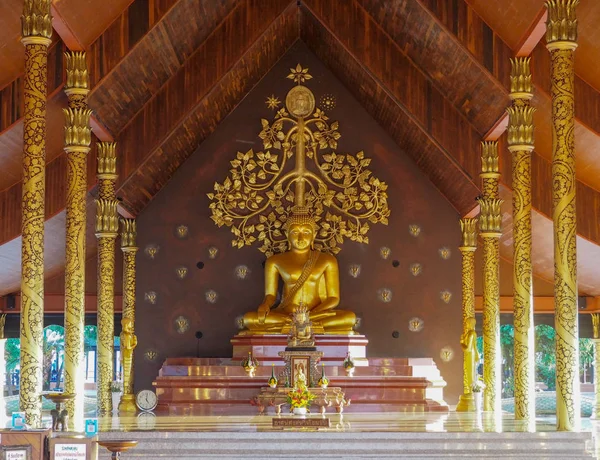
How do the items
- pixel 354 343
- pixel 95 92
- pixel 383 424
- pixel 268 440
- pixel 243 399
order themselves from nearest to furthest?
pixel 268 440, pixel 383 424, pixel 95 92, pixel 243 399, pixel 354 343

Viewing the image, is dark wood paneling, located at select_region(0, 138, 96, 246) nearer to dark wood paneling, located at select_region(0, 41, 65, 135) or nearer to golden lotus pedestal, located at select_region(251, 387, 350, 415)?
dark wood paneling, located at select_region(0, 41, 65, 135)

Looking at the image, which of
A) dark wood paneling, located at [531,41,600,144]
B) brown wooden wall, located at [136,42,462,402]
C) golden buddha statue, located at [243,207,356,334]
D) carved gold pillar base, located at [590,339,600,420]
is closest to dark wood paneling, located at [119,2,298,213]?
brown wooden wall, located at [136,42,462,402]

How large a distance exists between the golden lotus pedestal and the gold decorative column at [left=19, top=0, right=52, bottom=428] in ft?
13.3

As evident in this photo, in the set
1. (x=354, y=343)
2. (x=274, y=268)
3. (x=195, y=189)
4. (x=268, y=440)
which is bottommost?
(x=268, y=440)

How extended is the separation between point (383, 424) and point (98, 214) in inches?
227

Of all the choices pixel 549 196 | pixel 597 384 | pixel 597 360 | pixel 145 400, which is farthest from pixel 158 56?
pixel 597 384

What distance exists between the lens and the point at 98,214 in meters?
16.1

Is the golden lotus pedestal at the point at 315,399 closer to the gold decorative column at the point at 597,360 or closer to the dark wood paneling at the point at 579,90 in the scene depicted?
the dark wood paneling at the point at 579,90

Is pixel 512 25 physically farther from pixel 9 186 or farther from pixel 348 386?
pixel 9 186

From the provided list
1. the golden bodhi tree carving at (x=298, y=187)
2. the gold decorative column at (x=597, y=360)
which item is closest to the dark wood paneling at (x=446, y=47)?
the golden bodhi tree carving at (x=298, y=187)

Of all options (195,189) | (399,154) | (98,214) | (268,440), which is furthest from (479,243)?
(268,440)

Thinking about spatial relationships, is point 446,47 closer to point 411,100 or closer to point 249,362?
point 411,100

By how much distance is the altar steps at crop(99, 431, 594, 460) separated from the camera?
10805 mm

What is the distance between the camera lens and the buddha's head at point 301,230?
17828mm
